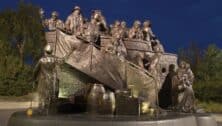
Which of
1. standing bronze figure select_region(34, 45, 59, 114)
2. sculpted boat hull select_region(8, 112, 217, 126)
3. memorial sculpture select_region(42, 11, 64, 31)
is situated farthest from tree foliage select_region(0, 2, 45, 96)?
sculpted boat hull select_region(8, 112, 217, 126)

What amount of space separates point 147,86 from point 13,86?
23697 millimetres

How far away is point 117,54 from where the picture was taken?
627 inches

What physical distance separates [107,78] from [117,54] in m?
1.25

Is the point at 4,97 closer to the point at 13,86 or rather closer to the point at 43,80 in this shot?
the point at 13,86

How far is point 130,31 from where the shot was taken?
18.1 metres

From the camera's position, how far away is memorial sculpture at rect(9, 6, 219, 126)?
12.8 metres

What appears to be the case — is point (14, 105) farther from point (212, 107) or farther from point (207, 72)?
point (207, 72)

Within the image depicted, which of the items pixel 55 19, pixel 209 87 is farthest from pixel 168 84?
pixel 209 87

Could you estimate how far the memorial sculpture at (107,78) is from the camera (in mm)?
12838

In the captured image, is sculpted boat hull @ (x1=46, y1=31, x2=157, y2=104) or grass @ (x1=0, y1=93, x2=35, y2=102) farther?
grass @ (x1=0, y1=93, x2=35, y2=102)

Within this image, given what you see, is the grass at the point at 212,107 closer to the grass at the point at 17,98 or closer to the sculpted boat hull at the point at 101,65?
the grass at the point at 17,98

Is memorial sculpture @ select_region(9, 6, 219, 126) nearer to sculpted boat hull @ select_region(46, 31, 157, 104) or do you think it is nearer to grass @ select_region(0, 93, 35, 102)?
sculpted boat hull @ select_region(46, 31, 157, 104)

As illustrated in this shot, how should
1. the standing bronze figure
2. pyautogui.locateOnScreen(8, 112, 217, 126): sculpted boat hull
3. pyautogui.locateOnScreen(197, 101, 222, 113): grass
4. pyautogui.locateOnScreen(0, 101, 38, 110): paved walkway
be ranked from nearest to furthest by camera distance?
pyautogui.locateOnScreen(8, 112, 217, 126): sculpted boat hull
the standing bronze figure
pyautogui.locateOnScreen(197, 101, 222, 113): grass
pyautogui.locateOnScreen(0, 101, 38, 110): paved walkway

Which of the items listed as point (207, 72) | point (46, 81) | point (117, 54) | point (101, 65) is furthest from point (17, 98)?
point (46, 81)
